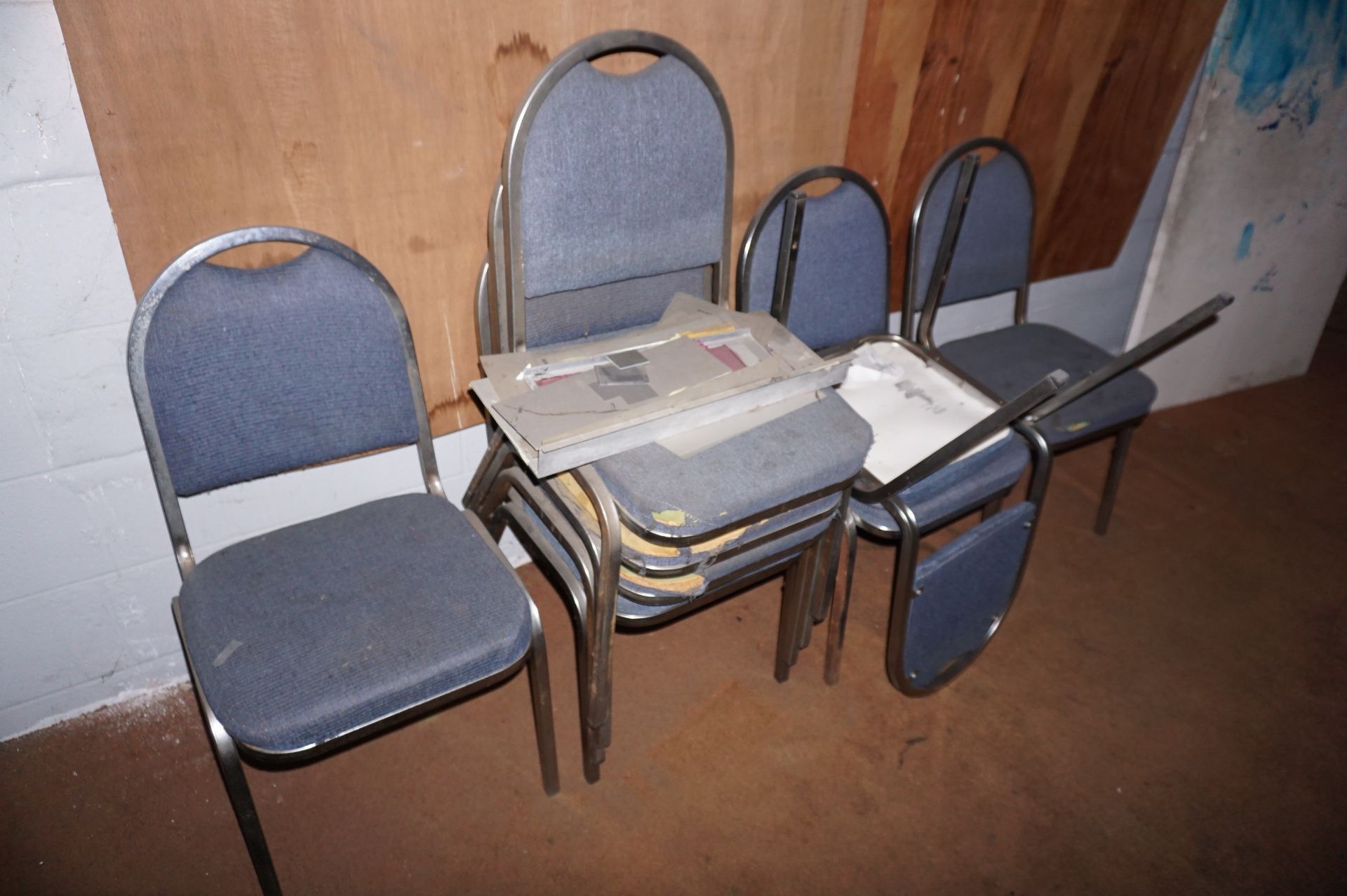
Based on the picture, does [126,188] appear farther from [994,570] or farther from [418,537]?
[994,570]

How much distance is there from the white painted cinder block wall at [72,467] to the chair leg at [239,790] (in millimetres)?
533

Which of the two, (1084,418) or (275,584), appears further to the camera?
(1084,418)

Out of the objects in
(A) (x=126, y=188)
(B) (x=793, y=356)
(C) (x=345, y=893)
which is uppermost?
(A) (x=126, y=188)

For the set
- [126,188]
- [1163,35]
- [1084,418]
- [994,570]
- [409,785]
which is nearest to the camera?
[126,188]

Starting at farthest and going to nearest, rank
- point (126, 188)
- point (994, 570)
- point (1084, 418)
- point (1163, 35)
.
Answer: point (1163, 35)
point (1084, 418)
point (994, 570)
point (126, 188)

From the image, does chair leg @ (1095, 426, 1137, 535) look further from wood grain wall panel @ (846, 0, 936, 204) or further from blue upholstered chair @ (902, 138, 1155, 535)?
wood grain wall panel @ (846, 0, 936, 204)

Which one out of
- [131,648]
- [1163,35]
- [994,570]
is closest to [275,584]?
[131,648]

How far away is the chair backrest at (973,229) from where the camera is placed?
199 centimetres

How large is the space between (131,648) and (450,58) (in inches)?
51.3

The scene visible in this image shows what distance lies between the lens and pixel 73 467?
1.43 meters

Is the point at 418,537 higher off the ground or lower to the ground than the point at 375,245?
lower

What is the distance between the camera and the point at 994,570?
1.77 metres

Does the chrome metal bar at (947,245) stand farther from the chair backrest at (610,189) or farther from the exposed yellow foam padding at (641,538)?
the exposed yellow foam padding at (641,538)

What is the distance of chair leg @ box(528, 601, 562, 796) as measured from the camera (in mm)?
1321
